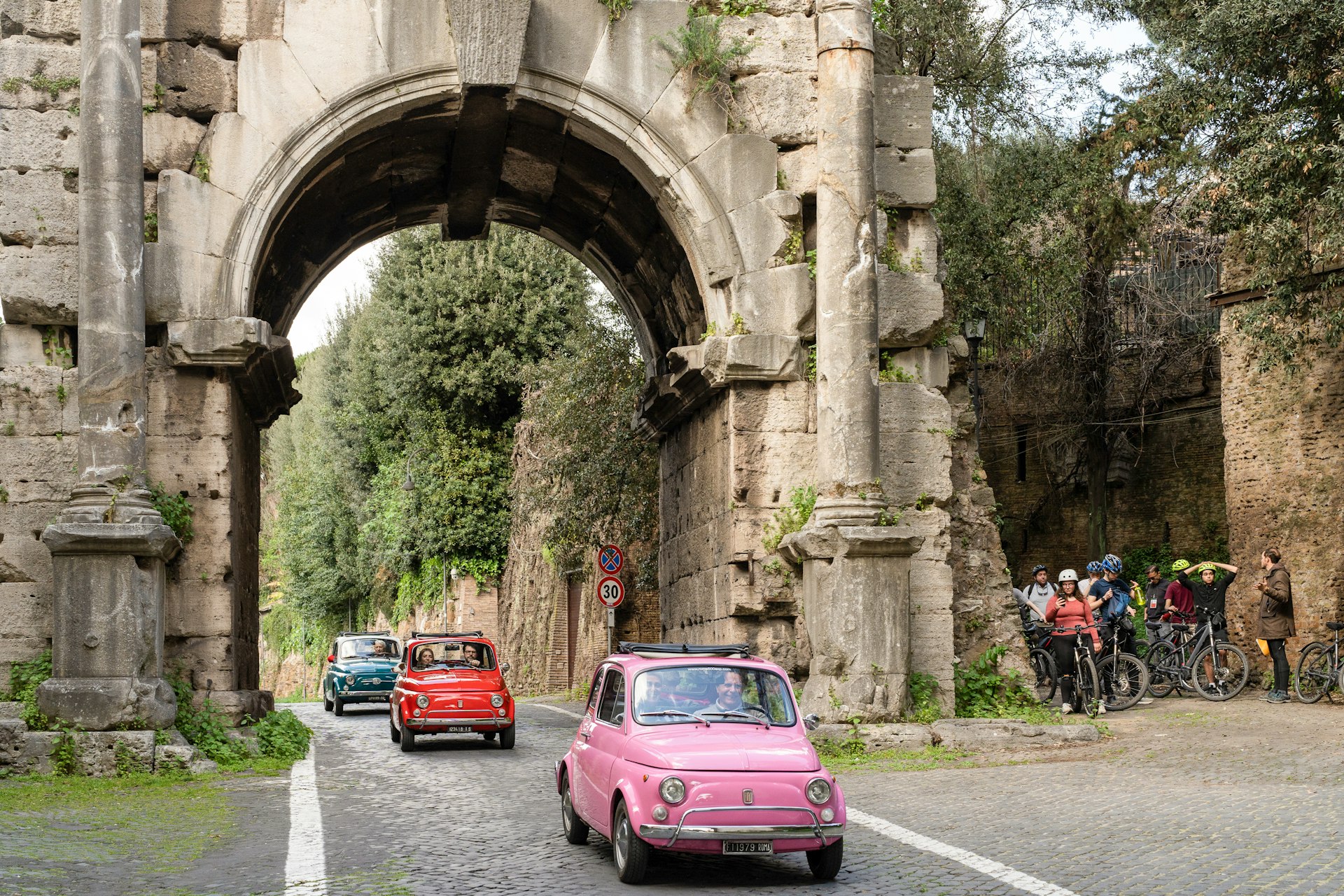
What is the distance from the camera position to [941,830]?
8.42 metres

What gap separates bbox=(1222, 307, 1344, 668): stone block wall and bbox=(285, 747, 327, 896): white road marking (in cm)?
1376

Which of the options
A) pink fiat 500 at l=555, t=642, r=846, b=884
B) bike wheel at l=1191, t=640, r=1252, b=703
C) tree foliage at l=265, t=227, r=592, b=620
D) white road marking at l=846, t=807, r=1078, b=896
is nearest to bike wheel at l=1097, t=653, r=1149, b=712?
bike wheel at l=1191, t=640, r=1252, b=703

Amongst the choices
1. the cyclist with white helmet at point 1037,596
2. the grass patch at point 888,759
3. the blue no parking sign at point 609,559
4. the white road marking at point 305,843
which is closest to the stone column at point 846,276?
the grass patch at point 888,759

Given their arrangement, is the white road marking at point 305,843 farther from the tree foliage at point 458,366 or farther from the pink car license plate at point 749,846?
the tree foliage at point 458,366

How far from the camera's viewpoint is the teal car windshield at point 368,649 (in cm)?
2370

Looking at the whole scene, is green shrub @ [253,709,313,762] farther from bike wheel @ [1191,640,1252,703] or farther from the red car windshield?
bike wheel @ [1191,640,1252,703]

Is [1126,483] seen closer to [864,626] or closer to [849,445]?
[849,445]

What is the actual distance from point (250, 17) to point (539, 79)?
9.39 ft

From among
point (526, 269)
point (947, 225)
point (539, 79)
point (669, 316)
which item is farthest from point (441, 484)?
point (539, 79)

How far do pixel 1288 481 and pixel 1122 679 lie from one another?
5.43 m

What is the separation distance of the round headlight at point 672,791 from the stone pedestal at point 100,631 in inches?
260

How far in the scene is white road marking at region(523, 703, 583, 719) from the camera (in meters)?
20.2

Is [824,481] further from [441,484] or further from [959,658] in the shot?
[441,484]

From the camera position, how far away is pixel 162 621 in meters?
12.6
